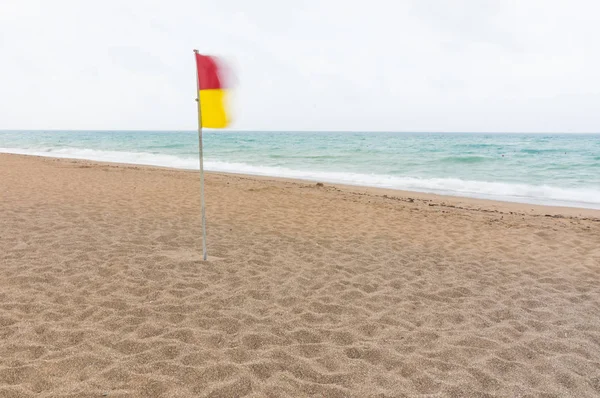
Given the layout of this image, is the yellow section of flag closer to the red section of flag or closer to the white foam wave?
the red section of flag

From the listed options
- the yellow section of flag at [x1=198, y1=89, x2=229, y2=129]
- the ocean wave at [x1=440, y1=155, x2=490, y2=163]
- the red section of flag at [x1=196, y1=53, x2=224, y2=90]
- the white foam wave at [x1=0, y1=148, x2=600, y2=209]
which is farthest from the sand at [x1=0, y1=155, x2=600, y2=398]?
the ocean wave at [x1=440, y1=155, x2=490, y2=163]

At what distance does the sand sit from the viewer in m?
3.03

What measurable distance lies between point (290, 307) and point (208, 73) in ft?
8.95

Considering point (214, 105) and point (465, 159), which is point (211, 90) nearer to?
point (214, 105)

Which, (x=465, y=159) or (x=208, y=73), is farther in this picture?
(x=465, y=159)

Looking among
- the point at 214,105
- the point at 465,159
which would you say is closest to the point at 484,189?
the point at 465,159

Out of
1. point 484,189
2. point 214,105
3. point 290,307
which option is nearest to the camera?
point 290,307

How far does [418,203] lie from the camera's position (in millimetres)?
11672

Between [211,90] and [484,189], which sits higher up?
[211,90]

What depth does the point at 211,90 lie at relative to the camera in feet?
14.7

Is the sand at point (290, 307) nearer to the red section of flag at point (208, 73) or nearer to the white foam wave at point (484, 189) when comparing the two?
the red section of flag at point (208, 73)

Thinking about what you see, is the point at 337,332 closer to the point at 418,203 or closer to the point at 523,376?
the point at 523,376

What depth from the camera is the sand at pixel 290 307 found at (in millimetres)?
3025

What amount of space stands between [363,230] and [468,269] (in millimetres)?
2503
